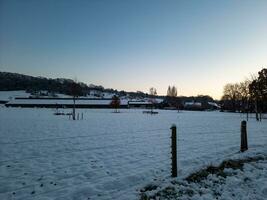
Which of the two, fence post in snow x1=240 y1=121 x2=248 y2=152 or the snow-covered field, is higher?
fence post in snow x1=240 y1=121 x2=248 y2=152

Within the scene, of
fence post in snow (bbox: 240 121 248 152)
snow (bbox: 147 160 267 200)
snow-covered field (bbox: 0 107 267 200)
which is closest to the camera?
snow (bbox: 147 160 267 200)

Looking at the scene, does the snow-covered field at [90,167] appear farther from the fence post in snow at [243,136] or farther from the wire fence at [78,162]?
the fence post in snow at [243,136]

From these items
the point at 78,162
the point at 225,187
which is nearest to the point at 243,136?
the point at 225,187

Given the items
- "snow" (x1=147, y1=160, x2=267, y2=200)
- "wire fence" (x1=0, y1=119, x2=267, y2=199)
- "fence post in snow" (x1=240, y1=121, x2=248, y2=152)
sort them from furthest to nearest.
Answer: "fence post in snow" (x1=240, y1=121, x2=248, y2=152) < "wire fence" (x1=0, y1=119, x2=267, y2=199) < "snow" (x1=147, y1=160, x2=267, y2=200)

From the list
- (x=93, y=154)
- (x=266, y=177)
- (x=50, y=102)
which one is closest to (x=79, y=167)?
(x=93, y=154)

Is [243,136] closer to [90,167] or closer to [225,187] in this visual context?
[225,187]

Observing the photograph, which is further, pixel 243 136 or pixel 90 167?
pixel 243 136

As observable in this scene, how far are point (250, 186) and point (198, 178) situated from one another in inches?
55.5

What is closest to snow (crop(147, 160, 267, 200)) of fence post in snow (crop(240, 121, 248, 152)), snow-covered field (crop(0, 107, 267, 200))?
snow-covered field (crop(0, 107, 267, 200))

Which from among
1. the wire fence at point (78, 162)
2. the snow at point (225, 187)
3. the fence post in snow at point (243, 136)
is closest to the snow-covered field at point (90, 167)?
the wire fence at point (78, 162)

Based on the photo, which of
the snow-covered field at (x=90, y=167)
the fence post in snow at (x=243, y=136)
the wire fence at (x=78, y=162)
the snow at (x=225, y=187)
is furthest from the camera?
the fence post in snow at (x=243, y=136)

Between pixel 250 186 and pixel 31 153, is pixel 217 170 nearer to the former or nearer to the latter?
pixel 250 186

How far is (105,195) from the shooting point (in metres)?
6.70

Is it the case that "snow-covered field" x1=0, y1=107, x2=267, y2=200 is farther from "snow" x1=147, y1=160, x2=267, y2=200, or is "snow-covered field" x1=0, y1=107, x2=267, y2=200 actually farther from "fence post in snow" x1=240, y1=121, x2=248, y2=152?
"snow" x1=147, y1=160, x2=267, y2=200
